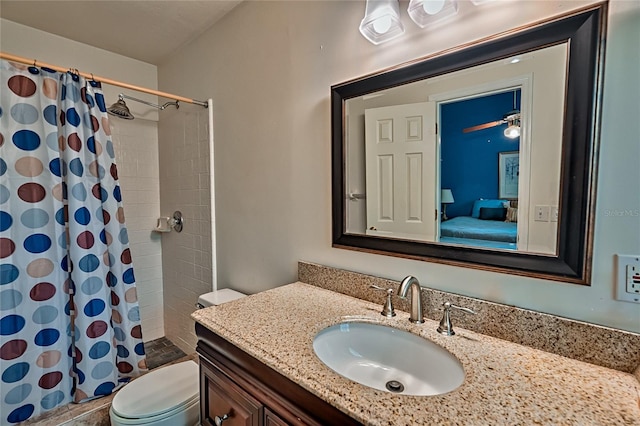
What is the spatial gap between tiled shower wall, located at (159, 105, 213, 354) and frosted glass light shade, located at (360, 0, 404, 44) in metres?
1.32

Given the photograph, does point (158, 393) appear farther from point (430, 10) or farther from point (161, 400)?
point (430, 10)

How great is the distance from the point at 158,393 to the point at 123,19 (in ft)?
7.04

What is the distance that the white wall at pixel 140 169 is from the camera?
2.27 m

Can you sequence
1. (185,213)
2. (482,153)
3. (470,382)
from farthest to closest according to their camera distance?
1. (185,213)
2. (482,153)
3. (470,382)

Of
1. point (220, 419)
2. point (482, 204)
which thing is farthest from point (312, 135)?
point (220, 419)

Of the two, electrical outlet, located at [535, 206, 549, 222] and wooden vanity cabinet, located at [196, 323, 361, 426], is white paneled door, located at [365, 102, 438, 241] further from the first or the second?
wooden vanity cabinet, located at [196, 323, 361, 426]

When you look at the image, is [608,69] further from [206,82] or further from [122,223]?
[122,223]

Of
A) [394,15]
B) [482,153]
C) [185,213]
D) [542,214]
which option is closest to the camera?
[542,214]

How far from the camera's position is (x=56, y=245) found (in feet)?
5.08

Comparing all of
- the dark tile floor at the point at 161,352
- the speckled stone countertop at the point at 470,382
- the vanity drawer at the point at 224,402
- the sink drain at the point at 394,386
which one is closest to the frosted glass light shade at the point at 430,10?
the speckled stone countertop at the point at 470,382

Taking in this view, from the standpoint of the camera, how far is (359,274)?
1.24m

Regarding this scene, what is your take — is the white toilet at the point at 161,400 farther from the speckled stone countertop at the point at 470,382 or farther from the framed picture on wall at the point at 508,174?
the framed picture on wall at the point at 508,174

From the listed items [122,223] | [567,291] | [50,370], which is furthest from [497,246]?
[50,370]

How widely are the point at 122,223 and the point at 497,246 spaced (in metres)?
1.94
